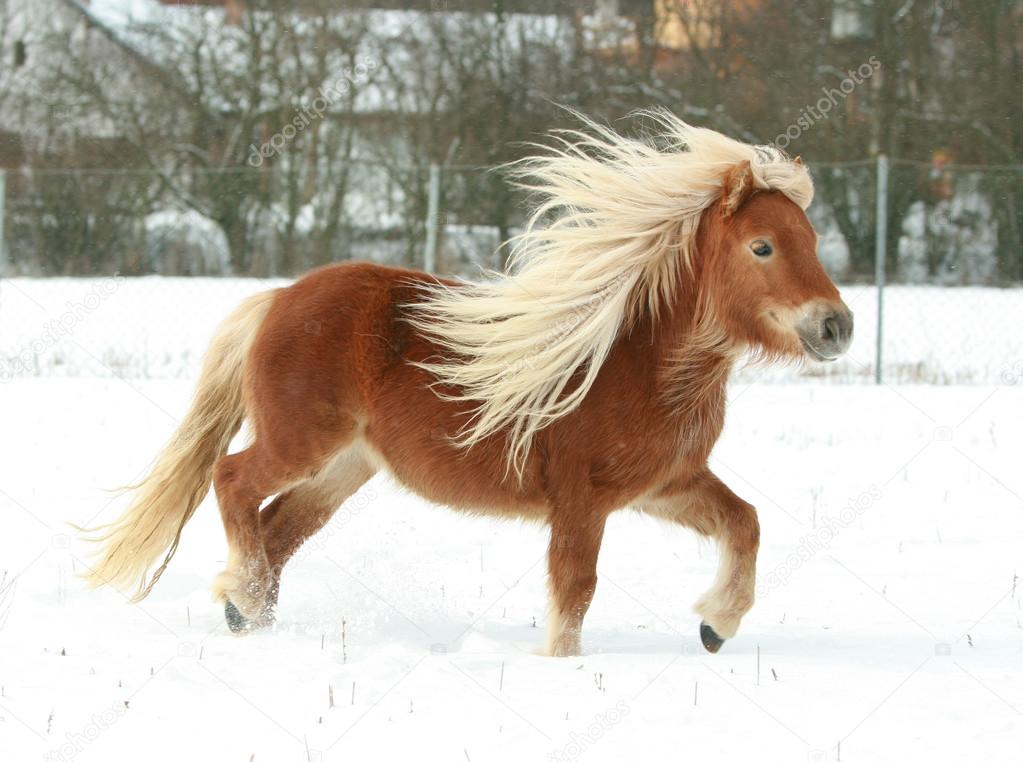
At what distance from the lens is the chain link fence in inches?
558

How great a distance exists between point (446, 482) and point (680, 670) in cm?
115

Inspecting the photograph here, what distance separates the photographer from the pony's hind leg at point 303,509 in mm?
4777

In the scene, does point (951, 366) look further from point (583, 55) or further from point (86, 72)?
point (86, 72)

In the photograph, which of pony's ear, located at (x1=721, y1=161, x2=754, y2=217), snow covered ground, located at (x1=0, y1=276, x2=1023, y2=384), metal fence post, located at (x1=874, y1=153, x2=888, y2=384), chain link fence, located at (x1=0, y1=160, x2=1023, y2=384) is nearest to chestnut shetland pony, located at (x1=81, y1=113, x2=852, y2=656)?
pony's ear, located at (x1=721, y1=161, x2=754, y2=217)

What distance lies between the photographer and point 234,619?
4344 millimetres

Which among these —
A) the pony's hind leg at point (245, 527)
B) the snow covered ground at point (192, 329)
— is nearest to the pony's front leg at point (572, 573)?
the pony's hind leg at point (245, 527)

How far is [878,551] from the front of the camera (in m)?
5.63

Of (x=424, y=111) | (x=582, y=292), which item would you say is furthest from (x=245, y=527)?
(x=424, y=111)

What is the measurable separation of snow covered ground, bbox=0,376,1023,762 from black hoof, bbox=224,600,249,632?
0.10 m

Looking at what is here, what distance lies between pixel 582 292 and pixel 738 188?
68 centimetres

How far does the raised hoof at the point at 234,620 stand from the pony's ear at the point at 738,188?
233 cm

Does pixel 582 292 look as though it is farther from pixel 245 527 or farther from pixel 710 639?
pixel 245 527

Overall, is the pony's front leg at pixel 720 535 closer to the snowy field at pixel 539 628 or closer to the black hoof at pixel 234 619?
the snowy field at pixel 539 628

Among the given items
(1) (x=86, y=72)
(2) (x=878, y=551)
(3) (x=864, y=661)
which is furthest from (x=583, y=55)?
(3) (x=864, y=661)
